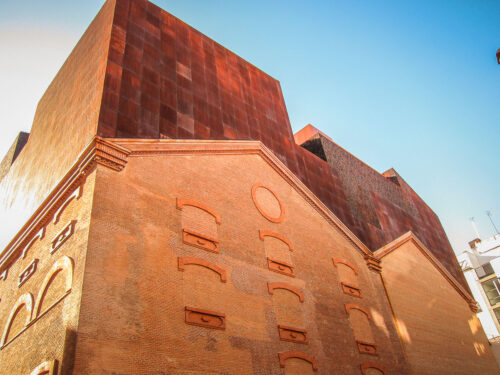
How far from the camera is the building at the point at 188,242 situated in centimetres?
1137

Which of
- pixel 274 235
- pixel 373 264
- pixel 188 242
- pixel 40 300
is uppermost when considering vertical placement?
pixel 373 264

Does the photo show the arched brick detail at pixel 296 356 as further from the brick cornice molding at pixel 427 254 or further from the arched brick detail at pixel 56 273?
the brick cornice molding at pixel 427 254

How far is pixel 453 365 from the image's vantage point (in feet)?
75.0

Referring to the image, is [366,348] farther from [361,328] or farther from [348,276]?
[348,276]

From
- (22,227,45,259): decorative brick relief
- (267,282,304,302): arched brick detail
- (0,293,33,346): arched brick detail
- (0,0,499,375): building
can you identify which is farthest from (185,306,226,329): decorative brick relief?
(22,227,45,259): decorative brick relief

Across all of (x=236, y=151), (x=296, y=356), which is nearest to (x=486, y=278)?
(x=236, y=151)

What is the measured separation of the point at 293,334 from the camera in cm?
1505

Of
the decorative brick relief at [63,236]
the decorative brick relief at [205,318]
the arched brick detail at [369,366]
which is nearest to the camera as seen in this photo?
the decorative brick relief at [205,318]

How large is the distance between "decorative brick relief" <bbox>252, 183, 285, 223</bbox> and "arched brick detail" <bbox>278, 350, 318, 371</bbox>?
5.49 m

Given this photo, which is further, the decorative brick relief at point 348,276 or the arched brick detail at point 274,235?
the decorative brick relief at point 348,276

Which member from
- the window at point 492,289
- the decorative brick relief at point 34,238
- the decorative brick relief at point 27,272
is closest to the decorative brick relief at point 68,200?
the decorative brick relief at point 34,238

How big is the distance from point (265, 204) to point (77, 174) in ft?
26.0

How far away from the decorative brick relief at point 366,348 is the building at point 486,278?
104ft

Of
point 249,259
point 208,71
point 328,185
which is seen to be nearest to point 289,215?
point 249,259
